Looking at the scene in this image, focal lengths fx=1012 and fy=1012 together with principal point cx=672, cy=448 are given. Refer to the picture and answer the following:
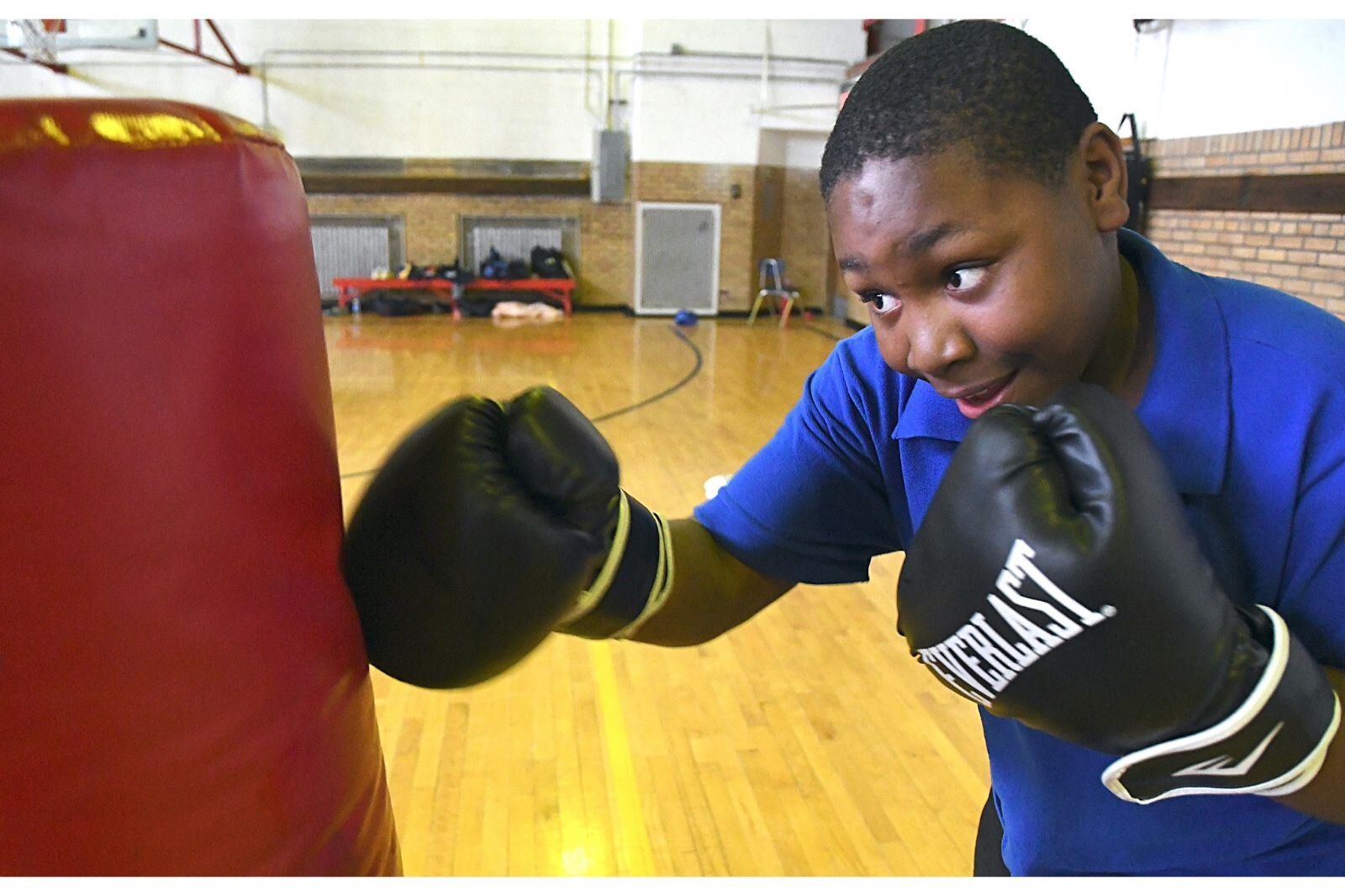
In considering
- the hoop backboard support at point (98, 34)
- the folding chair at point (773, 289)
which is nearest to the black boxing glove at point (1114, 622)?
the hoop backboard support at point (98, 34)

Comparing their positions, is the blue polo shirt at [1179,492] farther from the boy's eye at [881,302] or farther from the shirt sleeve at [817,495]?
the boy's eye at [881,302]

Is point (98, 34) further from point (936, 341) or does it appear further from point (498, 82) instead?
point (936, 341)

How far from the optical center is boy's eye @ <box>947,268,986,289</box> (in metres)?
0.74

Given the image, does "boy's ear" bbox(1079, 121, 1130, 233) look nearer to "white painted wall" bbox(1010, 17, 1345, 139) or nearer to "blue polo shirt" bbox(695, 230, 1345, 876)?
"blue polo shirt" bbox(695, 230, 1345, 876)

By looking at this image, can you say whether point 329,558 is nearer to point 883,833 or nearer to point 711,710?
point 883,833

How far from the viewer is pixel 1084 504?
0.75 m

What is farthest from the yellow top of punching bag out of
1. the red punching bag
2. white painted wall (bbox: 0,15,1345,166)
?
white painted wall (bbox: 0,15,1345,166)

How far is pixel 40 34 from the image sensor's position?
322 inches

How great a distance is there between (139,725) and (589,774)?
1.70m

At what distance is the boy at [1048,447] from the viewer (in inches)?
29.0

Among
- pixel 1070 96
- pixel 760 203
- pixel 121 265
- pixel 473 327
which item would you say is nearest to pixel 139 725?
pixel 121 265

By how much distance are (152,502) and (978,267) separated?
58 cm

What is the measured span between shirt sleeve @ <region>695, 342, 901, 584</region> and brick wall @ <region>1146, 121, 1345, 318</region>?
3987 millimetres

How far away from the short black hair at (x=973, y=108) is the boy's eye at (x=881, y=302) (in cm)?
9
